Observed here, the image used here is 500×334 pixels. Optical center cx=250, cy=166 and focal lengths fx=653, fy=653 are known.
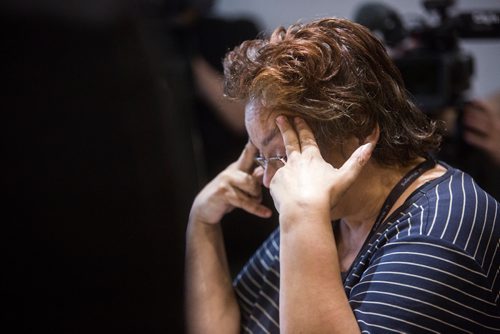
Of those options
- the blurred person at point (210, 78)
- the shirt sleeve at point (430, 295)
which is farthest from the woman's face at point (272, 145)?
the blurred person at point (210, 78)

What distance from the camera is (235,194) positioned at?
1.37 m

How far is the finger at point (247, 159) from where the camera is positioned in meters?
1.34

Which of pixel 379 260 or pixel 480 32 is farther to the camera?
pixel 480 32

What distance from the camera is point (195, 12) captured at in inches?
94.0

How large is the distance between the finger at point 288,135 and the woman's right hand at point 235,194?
222 mm

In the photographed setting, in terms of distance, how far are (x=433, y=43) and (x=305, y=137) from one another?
2.70ft

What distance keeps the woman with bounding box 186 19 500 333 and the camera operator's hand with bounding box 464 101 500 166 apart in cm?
56

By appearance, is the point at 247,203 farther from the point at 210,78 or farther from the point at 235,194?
the point at 210,78

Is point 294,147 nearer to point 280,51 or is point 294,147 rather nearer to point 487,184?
point 280,51

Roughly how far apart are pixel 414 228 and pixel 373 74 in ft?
0.92

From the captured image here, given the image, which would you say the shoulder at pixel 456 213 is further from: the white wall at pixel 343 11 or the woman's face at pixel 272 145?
the white wall at pixel 343 11

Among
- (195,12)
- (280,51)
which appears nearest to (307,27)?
(280,51)

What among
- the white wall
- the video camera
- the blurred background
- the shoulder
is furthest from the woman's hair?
the white wall

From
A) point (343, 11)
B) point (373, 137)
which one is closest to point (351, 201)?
point (373, 137)
